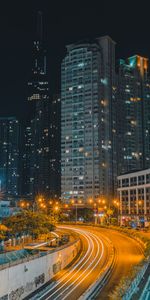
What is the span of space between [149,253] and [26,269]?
2236 centimetres

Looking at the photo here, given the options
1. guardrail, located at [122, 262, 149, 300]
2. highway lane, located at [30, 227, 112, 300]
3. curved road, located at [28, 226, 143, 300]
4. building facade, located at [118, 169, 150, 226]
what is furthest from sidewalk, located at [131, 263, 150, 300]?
building facade, located at [118, 169, 150, 226]

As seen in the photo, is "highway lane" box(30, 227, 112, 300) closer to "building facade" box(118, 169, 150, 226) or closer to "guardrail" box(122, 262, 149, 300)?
"guardrail" box(122, 262, 149, 300)

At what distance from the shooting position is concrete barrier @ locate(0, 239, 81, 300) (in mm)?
48719

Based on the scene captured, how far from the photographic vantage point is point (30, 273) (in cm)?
5669

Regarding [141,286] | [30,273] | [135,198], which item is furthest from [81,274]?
[135,198]

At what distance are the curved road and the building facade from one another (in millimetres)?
55571

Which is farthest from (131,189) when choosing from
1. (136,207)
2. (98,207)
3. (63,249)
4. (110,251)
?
(63,249)

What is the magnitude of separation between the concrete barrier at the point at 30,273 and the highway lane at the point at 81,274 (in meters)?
1.40

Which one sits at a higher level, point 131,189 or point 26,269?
point 131,189

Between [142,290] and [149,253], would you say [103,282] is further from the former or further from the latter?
[142,290]

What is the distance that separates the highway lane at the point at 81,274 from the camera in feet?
183

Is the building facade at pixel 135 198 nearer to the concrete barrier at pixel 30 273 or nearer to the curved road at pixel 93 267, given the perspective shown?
the curved road at pixel 93 267

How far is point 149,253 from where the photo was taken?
65875 mm

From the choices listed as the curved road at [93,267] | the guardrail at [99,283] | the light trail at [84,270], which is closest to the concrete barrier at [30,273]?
the curved road at [93,267]
